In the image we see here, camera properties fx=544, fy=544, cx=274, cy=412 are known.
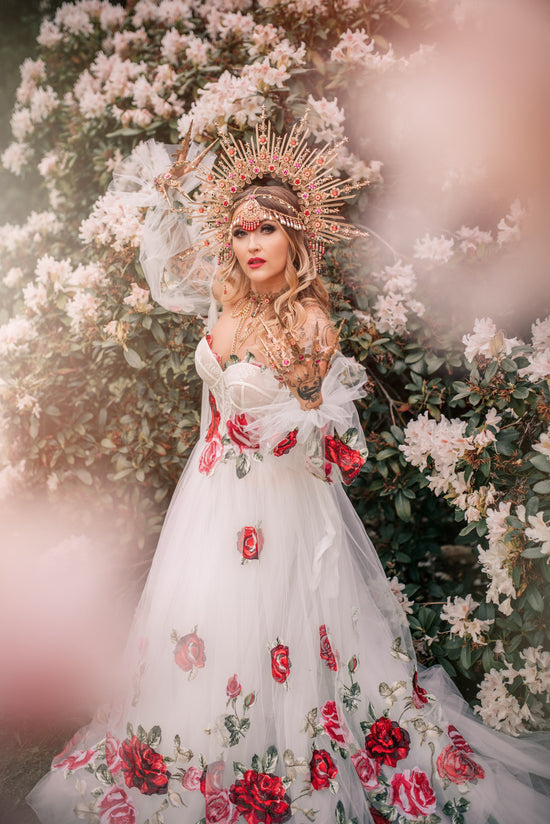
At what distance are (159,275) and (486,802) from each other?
2367mm

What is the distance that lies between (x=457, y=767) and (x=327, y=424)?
1.28 m

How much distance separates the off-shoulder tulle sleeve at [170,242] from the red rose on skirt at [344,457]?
1.00 metres

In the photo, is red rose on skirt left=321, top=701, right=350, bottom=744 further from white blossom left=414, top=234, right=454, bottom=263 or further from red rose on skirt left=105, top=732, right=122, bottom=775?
white blossom left=414, top=234, right=454, bottom=263

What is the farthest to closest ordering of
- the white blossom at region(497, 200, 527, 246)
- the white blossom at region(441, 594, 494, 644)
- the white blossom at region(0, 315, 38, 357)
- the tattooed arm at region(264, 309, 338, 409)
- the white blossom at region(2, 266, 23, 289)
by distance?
1. the white blossom at region(2, 266, 23, 289)
2. the white blossom at region(0, 315, 38, 357)
3. the white blossom at region(497, 200, 527, 246)
4. the white blossom at region(441, 594, 494, 644)
5. the tattooed arm at region(264, 309, 338, 409)

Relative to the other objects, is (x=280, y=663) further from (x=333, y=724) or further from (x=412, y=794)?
(x=412, y=794)

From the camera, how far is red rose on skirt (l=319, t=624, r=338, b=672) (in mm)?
1890

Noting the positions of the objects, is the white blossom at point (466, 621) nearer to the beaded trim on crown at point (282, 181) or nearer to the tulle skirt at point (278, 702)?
the tulle skirt at point (278, 702)

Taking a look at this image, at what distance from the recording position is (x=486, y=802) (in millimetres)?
1848

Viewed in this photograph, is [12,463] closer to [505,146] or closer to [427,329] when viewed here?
[427,329]

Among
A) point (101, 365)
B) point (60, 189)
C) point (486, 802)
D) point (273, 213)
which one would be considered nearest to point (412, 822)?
point (486, 802)

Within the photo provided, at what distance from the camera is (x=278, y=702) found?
183cm

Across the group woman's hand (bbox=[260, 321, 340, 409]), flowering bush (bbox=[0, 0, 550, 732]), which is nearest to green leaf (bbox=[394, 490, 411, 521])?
flowering bush (bbox=[0, 0, 550, 732])

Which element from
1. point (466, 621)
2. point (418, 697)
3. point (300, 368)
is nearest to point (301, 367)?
point (300, 368)

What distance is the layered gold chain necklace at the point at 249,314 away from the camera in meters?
2.06
